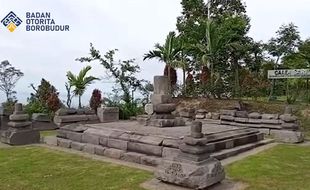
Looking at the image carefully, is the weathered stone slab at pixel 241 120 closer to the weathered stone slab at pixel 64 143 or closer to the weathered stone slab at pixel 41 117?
the weathered stone slab at pixel 64 143

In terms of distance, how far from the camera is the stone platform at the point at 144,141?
6.78 m

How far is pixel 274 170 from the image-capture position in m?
6.32

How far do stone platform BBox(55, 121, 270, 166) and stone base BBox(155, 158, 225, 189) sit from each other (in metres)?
0.86

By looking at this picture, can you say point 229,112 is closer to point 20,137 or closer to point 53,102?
point 53,102

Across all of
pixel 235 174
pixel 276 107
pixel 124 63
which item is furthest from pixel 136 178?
pixel 124 63

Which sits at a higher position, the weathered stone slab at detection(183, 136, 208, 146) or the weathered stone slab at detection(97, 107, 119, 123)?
the weathered stone slab at detection(97, 107, 119, 123)

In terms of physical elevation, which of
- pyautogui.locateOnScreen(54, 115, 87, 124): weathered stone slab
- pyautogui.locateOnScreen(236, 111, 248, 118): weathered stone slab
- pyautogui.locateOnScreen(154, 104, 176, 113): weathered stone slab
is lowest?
pyautogui.locateOnScreen(54, 115, 87, 124): weathered stone slab

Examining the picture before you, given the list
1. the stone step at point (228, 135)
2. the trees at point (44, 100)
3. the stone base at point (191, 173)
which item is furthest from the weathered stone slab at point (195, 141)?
the trees at point (44, 100)

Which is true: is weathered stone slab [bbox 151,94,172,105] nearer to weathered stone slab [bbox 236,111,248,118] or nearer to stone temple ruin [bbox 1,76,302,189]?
stone temple ruin [bbox 1,76,302,189]

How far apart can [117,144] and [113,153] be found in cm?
25

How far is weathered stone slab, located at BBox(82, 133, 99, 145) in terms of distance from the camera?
8070mm

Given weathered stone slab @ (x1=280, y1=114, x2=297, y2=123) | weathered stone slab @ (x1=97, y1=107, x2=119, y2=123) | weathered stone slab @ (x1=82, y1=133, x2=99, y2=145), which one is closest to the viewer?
weathered stone slab @ (x1=82, y1=133, x2=99, y2=145)

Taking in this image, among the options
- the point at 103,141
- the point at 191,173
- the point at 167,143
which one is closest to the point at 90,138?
the point at 103,141

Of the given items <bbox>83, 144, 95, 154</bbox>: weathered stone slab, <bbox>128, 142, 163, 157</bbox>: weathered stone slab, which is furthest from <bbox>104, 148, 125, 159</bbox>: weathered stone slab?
<bbox>83, 144, 95, 154</bbox>: weathered stone slab
